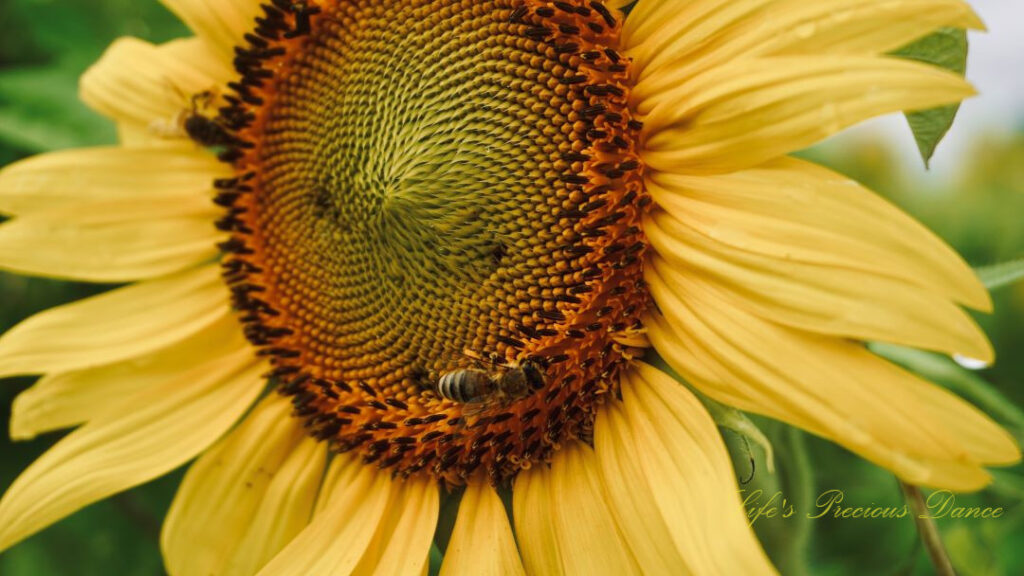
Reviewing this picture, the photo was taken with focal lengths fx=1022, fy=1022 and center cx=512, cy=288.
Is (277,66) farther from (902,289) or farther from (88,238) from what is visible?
(902,289)

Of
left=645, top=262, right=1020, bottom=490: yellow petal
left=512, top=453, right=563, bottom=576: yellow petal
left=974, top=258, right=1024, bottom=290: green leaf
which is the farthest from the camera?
left=512, top=453, right=563, bottom=576: yellow petal

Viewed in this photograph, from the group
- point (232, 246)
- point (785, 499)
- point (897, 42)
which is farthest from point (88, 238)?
point (897, 42)

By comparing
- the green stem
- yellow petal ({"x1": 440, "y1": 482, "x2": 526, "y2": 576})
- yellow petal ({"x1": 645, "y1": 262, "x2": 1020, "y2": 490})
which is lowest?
yellow petal ({"x1": 440, "y1": 482, "x2": 526, "y2": 576})

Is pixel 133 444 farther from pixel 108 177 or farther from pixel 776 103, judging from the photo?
pixel 776 103

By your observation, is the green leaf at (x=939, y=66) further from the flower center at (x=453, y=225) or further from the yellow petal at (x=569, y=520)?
the yellow petal at (x=569, y=520)

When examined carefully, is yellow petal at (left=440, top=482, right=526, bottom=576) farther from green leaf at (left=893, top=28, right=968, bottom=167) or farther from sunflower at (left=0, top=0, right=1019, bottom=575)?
green leaf at (left=893, top=28, right=968, bottom=167)

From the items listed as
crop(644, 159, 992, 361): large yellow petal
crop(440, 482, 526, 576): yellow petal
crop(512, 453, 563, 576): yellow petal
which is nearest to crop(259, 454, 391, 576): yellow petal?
crop(440, 482, 526, 576): yellow petal

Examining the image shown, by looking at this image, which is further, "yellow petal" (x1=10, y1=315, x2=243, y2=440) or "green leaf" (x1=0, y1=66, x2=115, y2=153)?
"green leaf" (x1=0, y1=66, x2=115, y2=153)

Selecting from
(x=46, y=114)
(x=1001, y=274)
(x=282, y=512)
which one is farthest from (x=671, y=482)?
(x=46, y=114)
